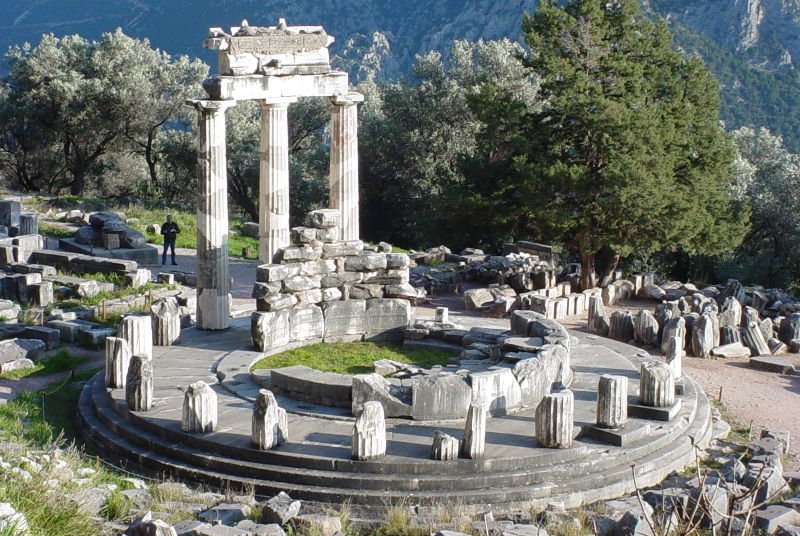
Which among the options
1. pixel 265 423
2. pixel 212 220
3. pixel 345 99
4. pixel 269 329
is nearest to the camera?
pixel 265 423

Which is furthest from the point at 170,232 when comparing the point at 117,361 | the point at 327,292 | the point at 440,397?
the point at 440,397

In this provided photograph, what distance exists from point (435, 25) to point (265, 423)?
243 feet

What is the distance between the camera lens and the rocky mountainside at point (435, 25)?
6012 cm

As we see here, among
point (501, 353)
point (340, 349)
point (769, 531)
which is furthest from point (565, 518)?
point (340, 349)

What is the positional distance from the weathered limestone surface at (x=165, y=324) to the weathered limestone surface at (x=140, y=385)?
3.52 meters

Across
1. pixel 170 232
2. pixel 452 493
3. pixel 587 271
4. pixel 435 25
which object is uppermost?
pixel 435 25

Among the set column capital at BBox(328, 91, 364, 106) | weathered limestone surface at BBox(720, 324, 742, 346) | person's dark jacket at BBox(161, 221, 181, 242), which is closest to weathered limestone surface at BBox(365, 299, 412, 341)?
column capital at BBox(328, 91, 364, 106)

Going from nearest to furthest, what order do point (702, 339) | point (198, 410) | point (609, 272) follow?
point (198, 410), point (702, 339), point (609, 272)

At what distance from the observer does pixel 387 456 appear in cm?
1395

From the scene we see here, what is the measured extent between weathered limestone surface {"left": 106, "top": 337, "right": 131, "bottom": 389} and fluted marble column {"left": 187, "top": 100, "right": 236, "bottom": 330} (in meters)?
3.65

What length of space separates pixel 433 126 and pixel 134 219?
1251 cm

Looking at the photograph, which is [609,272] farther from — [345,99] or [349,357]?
[349,357]

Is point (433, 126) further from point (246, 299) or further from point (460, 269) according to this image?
point (246, 299)

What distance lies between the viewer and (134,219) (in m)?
36.9
